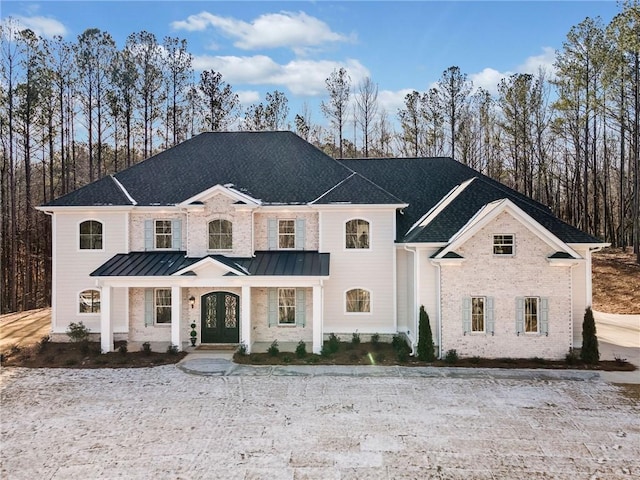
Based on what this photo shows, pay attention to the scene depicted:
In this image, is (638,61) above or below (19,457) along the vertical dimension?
above

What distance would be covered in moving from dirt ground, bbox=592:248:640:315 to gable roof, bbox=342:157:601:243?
1014cm

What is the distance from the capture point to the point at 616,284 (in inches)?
1077

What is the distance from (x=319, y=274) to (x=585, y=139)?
28.6 m

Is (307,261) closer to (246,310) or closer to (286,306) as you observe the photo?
(286,306)

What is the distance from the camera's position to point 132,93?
3070cm

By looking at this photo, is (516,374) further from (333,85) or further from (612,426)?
(333,85)

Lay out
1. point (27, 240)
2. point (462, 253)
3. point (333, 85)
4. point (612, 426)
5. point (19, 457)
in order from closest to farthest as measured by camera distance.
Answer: point (19, 457) → point (612, 426) → point (462, 253) → point (27, 240) → point (333, 85)

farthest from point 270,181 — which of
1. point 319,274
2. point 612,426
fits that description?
point 612,426

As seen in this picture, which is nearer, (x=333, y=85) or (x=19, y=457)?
(x=19, y=457)

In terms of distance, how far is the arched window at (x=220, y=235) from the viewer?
18062 mm

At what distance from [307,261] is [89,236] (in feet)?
33.5

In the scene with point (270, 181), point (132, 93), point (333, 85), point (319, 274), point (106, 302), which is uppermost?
point (333, 85)

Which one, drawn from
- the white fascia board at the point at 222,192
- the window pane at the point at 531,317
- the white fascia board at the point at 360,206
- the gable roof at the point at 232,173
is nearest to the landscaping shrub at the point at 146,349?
the white fascia board at the point at 222,192

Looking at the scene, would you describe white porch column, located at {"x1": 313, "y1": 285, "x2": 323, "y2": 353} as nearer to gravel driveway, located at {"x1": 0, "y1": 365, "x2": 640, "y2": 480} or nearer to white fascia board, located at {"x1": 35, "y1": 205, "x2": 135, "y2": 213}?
gravel driveway, located at {"x1": 0, "y1": 365, "x2": 640, "y2": 480}
